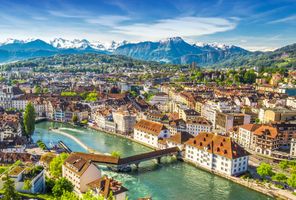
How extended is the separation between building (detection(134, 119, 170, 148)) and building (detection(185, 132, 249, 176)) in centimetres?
594

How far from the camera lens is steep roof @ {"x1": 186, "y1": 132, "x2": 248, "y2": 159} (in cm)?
2986

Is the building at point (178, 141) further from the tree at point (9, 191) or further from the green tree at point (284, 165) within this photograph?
the tree at point (9, 191)

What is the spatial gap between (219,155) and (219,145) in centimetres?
107

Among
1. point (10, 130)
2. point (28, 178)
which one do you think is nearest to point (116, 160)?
point (28, 178)

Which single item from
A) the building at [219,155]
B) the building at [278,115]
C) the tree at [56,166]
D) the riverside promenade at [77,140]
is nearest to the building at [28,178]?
the tree at [56,166]

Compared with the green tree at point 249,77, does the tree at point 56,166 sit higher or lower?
lower

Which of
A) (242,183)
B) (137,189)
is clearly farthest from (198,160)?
(137,189)

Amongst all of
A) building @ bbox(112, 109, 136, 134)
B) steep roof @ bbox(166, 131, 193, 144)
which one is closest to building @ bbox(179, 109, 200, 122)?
building @ bbox(112, 109, 136, 134)

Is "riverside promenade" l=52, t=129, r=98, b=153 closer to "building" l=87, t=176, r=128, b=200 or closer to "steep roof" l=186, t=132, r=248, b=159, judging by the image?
"steep roof" l=186, t=132, r=248, b=159

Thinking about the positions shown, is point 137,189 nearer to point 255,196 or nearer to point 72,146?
point 255,196

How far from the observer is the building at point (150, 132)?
38566 mm

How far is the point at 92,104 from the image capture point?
195ft

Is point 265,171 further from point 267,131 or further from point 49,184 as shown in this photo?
point 49,184

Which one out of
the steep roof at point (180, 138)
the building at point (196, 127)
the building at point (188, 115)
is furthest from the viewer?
the building at point (188, 115)
